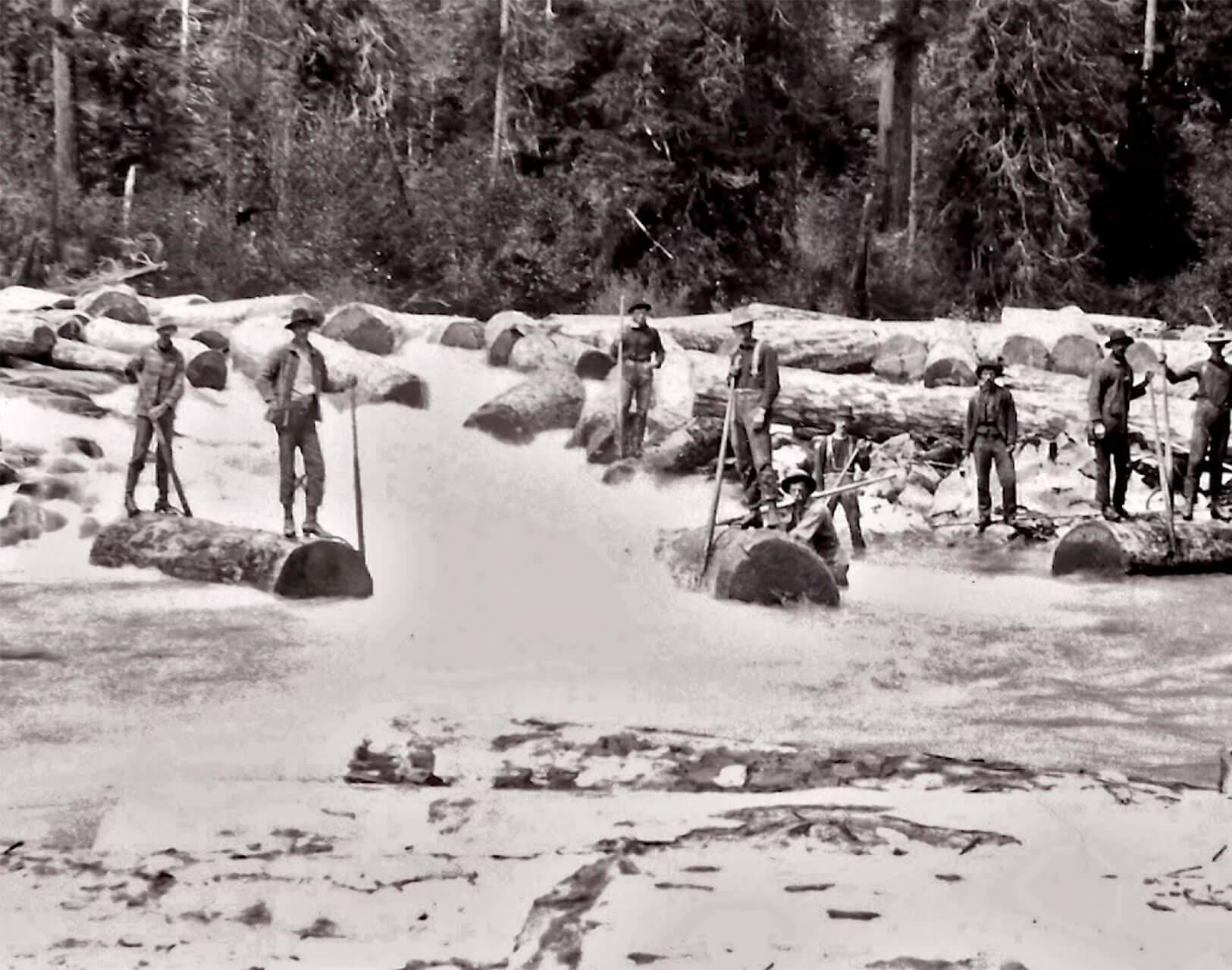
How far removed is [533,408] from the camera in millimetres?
10477

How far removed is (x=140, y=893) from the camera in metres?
4.45

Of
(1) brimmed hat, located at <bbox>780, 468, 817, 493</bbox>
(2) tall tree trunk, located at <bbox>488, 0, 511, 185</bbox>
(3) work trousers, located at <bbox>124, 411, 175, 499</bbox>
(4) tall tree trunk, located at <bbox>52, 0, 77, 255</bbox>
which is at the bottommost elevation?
(1) brimmed hat, located at <bbox>780, 468, 817, 493</bbox>

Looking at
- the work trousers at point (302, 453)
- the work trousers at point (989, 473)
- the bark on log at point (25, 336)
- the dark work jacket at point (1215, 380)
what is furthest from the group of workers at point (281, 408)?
the dark work jacket at point (1215, 380)

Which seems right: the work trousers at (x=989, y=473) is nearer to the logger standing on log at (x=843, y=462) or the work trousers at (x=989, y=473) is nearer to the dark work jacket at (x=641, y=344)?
the logger standing on log at (x=843, y=462)

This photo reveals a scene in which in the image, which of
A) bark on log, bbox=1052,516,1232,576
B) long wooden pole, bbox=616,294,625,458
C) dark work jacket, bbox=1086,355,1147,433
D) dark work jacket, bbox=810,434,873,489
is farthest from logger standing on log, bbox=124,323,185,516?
dark work jacket, bbox=1086,355,1147,433

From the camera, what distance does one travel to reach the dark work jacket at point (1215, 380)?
37.6ft

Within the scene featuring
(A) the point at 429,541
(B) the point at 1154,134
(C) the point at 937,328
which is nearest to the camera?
(A) the point at 429,541

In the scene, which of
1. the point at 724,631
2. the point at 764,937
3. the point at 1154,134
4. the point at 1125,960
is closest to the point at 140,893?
the point at 764,937

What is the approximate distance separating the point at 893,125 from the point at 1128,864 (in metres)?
22.3

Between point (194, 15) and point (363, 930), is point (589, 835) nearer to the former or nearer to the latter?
point (363, 930)

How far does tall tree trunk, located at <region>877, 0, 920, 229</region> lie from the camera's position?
2436 centimetres

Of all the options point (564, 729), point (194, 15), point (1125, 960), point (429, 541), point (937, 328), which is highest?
point (194, 15)

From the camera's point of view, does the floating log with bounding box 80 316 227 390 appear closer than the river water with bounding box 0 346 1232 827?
No

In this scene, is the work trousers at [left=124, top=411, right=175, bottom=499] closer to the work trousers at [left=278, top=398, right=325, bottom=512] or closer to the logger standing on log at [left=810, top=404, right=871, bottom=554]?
the work trousers at [left=278, top=398, right=325, bottom=512]
